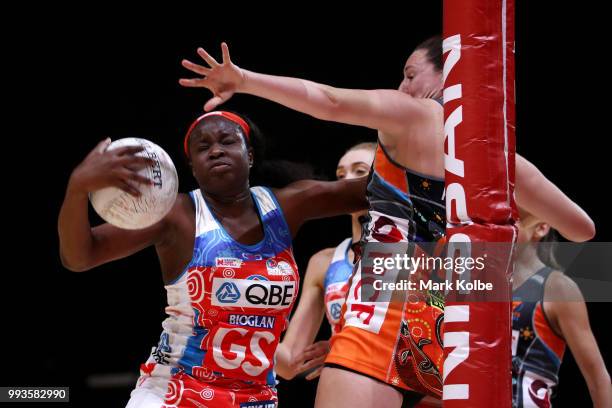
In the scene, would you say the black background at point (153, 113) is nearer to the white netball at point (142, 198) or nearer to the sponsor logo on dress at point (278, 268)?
the sponsor logo on dress at point (278, 268)

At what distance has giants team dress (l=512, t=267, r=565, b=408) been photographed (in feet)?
11.3

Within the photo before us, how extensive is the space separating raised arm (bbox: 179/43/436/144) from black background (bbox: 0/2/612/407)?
2839mm

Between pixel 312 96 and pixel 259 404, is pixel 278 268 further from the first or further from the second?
pixel 312 96

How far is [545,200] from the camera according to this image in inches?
82.2

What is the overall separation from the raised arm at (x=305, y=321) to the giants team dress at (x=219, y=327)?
1.80ft

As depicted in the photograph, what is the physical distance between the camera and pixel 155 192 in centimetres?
202

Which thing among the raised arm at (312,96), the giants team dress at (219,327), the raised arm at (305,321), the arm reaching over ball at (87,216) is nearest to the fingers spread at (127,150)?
the arm reaching over ball at (87,216)

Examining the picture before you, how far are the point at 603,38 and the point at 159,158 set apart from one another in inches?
153

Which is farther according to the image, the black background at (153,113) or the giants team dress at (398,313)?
the black background at (153,113)

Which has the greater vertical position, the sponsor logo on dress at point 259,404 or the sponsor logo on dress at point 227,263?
the sponsor logo on dress at point 227,263

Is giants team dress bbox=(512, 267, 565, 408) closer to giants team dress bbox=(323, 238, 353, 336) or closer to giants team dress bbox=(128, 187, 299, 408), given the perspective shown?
giants team dress bbox=(323, 238, 353, 336)

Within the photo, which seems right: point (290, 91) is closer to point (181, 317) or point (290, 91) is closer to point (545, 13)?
point (181, 317)

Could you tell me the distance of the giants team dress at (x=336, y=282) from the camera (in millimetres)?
3217

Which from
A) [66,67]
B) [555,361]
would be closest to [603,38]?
[555,361]
